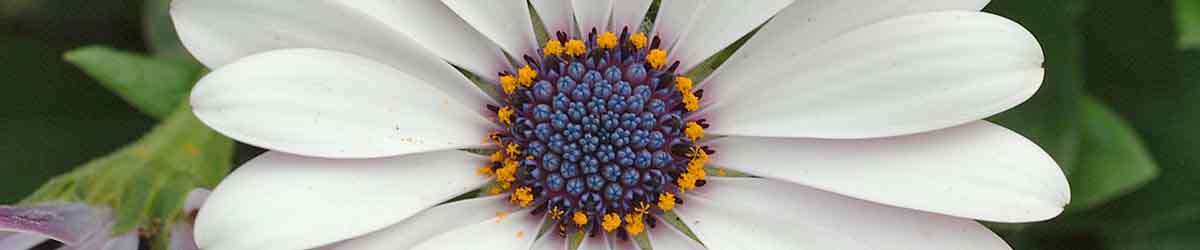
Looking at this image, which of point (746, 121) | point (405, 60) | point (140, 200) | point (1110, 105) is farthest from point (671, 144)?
point (1110, 105)

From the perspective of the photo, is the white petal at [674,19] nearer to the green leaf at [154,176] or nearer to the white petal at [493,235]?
the white petal at [493,235]

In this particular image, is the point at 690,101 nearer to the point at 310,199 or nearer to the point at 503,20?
the point at 503,20

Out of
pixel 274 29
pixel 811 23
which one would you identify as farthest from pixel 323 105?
pixel 811 23

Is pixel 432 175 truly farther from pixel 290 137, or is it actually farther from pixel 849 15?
pixel 849 15

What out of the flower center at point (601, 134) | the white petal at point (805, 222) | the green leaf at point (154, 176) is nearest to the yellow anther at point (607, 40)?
the flower center at point (601, 134)

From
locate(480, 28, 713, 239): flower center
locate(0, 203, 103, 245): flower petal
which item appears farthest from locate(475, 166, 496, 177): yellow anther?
locate(0, 203, 103, 245): flower petal

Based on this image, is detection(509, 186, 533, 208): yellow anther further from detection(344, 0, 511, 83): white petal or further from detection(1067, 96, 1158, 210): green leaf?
Result: detection(1067, 96, 1158, 210): green leaf
